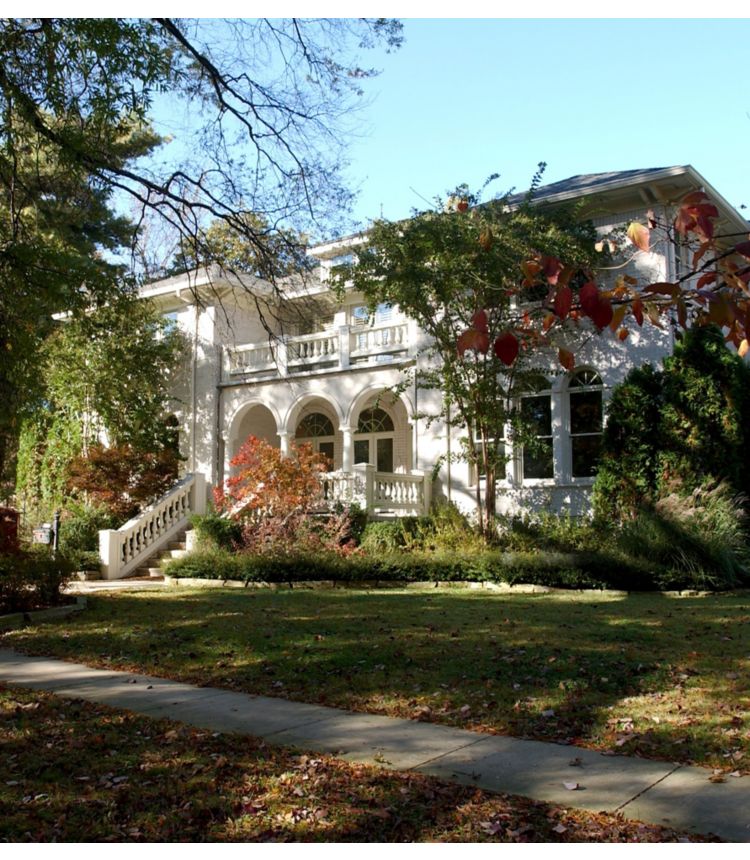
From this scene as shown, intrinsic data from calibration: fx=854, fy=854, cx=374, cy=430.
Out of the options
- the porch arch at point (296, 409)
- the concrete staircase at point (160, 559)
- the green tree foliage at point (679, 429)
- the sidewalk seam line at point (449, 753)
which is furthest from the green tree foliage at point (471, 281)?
the sidewalk seam line at point (449, 753)

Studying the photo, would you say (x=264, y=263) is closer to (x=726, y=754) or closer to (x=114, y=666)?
(x=114, y=666)

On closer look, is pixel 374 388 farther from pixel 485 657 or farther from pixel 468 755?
pixel 468 755

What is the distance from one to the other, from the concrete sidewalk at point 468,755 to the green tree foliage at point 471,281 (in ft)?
36.1

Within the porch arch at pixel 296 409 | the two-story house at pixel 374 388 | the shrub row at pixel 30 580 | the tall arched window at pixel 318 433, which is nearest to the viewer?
the shrub row at pixel 30 580

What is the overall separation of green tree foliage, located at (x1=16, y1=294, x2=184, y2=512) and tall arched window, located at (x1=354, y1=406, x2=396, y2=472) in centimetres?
577

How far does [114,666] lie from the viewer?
29.0ft

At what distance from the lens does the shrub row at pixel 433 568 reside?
1408 cm

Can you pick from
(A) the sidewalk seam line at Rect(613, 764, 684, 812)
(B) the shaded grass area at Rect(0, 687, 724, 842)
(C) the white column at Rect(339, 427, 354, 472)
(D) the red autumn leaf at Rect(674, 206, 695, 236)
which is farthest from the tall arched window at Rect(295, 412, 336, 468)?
(D) the red autumn leaf at Rect(674, 206, 695, 236)

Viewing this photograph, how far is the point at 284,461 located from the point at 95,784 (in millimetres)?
14716

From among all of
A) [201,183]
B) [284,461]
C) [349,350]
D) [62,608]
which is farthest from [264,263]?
[349,350]

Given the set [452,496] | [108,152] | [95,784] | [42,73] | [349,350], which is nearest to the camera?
[95,784]

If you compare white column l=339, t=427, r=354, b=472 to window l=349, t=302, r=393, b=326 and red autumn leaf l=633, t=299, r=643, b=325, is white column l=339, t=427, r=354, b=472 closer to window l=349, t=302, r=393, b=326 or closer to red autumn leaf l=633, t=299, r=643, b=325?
window l=349, t=302, r=393, b=326

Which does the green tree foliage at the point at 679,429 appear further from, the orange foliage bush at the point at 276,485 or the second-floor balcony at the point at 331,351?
the second-floor balcony at the point at 331,351

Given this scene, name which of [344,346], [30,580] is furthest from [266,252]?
[344,346]
